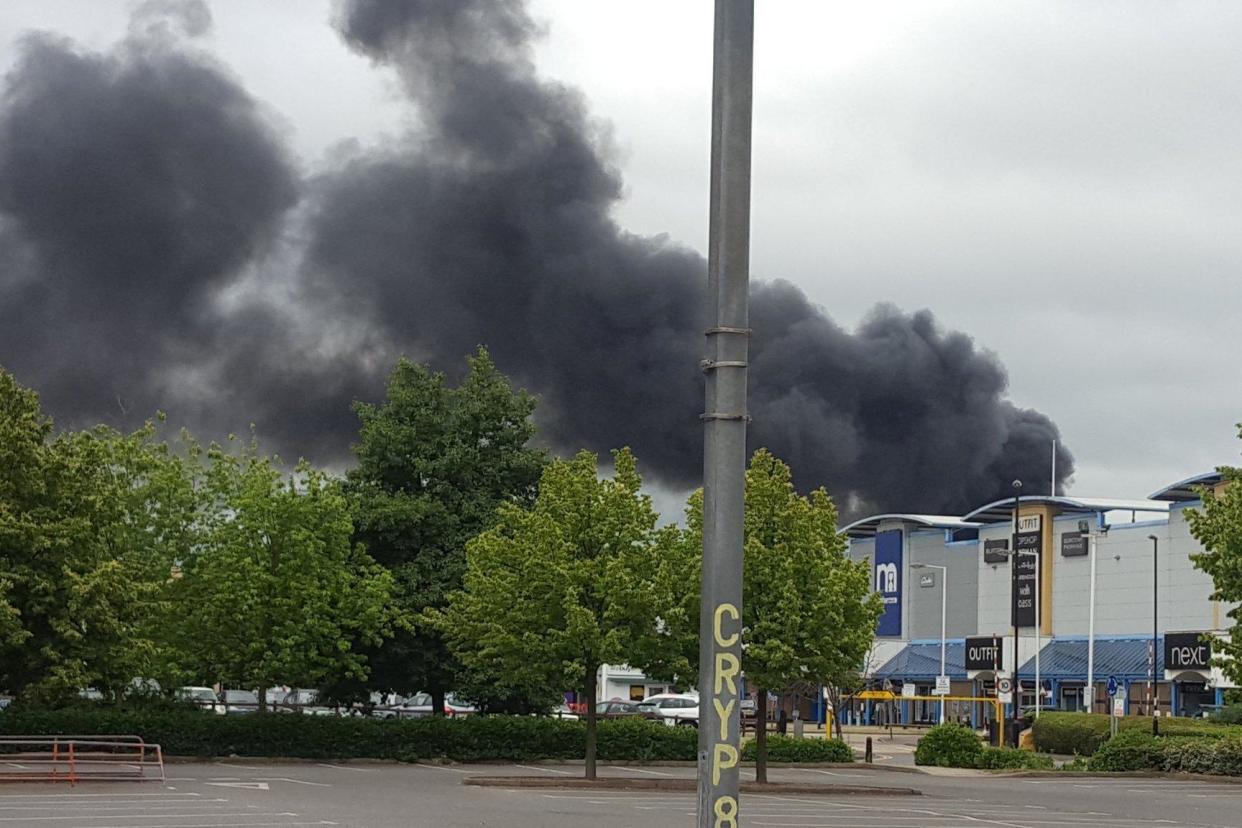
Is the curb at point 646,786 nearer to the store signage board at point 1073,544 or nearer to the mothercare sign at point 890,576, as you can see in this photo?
the store signage board at point 1073,544

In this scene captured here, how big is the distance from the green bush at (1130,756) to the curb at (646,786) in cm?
1496

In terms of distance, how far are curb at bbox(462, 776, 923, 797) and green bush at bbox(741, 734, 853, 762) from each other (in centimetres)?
1279

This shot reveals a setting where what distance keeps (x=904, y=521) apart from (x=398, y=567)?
195 ft

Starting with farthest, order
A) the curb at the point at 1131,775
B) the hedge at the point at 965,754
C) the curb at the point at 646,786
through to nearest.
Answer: the hedge at the point at 965,754, the curb at the point at 1131,775, the curb at the point at 646,786

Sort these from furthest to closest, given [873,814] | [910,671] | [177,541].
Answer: [910,671], [177,541], [873,814]

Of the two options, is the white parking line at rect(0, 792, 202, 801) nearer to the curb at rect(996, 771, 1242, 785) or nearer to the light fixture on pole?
the curb at rect(996, 771, 1242, 785)

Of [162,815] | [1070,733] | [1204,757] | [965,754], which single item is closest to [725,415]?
[162,815]

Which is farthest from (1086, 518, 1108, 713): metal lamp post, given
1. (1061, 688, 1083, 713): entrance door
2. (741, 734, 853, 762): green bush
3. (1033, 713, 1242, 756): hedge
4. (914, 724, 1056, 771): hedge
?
(741, 734, 853, 762): green bush

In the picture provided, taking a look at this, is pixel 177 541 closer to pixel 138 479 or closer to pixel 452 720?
pixel 138 479

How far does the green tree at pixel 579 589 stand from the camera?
39.7 m

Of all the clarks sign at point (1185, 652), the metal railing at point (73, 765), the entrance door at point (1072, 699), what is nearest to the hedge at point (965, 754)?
the metal railing at point (73, 765)

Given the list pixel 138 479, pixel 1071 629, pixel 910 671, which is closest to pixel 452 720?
pixel 138 479

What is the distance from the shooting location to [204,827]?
25594 millimetres

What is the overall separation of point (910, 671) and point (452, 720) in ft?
191
